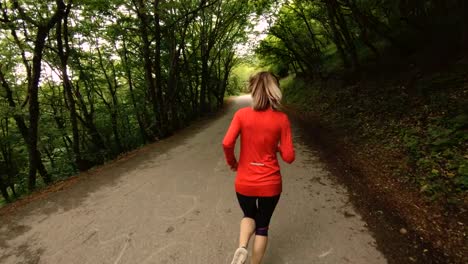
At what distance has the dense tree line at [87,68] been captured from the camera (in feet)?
25.9

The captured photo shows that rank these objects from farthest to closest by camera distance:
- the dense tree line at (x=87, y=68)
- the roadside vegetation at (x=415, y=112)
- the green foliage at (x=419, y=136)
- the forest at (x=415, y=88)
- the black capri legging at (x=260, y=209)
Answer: the dense tree line at (x=87, y=68) → the forest at (x=415, y=88) → the green foliage at (x=419, y=136) → the roadside vegetation at (x=415, y=112) → the black capri legging at (x=260, y=209)

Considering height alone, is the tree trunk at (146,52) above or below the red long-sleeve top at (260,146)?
above

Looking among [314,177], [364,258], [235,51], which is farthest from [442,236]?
[235,51]

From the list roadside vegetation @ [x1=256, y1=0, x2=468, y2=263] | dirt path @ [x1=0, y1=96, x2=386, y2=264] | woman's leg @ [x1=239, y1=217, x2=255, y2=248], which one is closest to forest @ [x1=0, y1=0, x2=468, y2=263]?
roadside vegetation @ [x1=256, y1=0, x2=468, y2=263]

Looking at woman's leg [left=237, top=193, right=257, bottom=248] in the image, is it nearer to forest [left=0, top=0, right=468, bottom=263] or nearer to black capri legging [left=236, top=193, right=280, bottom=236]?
black capri legging [left=236, top=193, right=280, bottom=236]

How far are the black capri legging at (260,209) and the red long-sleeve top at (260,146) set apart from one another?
0.06 m

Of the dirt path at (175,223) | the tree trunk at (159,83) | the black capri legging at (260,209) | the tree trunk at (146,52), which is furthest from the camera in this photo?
the tree trunk at (159,83)

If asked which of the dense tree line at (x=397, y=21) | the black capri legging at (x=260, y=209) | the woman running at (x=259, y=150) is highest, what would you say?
the dense tree line at (x=397, y=21)

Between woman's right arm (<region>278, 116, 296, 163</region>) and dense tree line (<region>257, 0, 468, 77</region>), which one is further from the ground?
dense tree line (<region>257, 0, 468, 77</region>)

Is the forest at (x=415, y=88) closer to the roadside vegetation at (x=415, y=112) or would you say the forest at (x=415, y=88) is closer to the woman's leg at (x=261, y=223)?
the roadside vegetation at (x=415, y=112)

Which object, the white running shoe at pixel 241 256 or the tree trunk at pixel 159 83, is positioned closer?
the white running shoe at pixel 241 256

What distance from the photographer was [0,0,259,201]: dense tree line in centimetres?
789

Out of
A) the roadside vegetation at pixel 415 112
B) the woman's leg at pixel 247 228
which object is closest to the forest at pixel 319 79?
the roadside vegetation at pixel 415 112

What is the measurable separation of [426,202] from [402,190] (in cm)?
46
